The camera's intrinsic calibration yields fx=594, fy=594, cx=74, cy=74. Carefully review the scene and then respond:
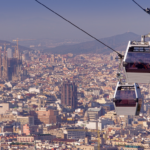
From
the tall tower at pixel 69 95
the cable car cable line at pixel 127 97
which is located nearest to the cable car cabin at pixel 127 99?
the cable car cable line at pixel 127 97

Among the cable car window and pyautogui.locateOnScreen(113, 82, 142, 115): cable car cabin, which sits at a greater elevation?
the cable car window

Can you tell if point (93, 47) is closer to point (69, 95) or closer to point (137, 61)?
point (69, 95)

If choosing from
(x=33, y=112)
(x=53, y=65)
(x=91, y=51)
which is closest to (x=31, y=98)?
(x=33, y=112)

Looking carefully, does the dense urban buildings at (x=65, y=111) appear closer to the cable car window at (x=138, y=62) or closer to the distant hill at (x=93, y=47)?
the distant hill at (x=93, y=47)

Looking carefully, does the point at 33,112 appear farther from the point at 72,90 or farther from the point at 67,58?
the point at 67,58

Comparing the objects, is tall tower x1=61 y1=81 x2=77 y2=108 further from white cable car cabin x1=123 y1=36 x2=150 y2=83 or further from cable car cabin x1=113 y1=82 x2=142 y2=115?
white cable car cabin x1=123 y1=36 x2=150 y2=83

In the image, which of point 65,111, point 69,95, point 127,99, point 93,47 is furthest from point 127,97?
point 93,47

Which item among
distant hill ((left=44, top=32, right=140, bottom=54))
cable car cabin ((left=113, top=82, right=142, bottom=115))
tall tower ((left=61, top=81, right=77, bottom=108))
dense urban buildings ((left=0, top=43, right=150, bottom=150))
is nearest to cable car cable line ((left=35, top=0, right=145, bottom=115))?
cable car cabin ((left=113, top=82, right=142, bottom=115))

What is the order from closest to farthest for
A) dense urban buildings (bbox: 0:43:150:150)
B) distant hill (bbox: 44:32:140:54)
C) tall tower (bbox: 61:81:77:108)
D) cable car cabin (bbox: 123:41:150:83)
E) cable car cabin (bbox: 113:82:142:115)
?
cable car cabin (bbox: 123:41:150:83), cable car cabin (bbox: 113:82:142:115), dense urban buildings (bbox: 0:43:150:150), tall tower (bbox: 61:81:77:108), distant hill (bbox: 44:32:140:54)

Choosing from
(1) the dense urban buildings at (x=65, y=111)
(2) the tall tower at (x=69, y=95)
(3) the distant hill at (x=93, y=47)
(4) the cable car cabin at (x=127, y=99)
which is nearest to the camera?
(4) the cable car cabin at (x=127, y=99)
